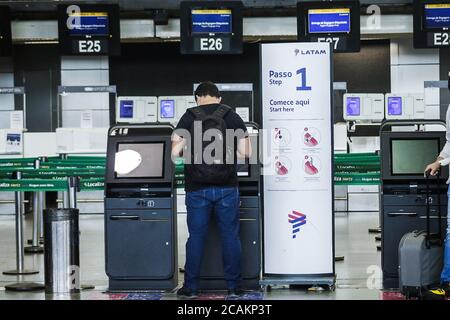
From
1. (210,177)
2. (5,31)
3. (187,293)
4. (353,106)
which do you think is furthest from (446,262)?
(5,31)

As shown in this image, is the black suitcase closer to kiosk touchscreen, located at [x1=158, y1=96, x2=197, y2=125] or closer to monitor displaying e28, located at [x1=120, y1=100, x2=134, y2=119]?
kiosk touchscreen, located at [x1=158, y1=96, x2=197, y2=125]

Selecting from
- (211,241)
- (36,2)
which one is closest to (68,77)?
(36,2)

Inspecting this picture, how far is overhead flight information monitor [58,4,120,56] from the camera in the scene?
13.4 meters

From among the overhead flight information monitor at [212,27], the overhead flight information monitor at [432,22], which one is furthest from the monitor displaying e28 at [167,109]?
the overhead flight information monitor at [432,22]

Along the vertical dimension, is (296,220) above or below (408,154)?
below

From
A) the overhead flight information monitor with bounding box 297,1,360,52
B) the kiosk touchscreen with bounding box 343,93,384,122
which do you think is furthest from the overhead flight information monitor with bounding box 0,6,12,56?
the kiosk touchscreen with bounding box 343,93,384,122

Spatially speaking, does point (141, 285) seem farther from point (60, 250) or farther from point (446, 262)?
point (446, 262)

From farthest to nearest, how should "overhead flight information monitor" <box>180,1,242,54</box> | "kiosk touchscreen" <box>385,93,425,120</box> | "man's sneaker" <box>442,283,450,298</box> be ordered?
"kiosk touchscreen" <box>385,93,425,120</box> < "overhead flight information monitor" <box>180,1,242,54</box> < "man's sneaker" <box>442,283,450,298</box>

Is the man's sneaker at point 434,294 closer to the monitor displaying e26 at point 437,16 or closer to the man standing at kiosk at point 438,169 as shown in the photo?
the man standing at kiosk at point 438,169

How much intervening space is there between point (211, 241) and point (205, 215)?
46 cm

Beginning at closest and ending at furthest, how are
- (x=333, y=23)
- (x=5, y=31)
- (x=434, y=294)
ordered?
(x=434, y=294) < (x=333, y=23) < (x=5, y=31)

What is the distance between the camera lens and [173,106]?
15438 mm

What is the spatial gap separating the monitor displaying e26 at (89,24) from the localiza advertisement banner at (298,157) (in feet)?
20.9

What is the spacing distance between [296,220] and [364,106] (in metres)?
8.38
